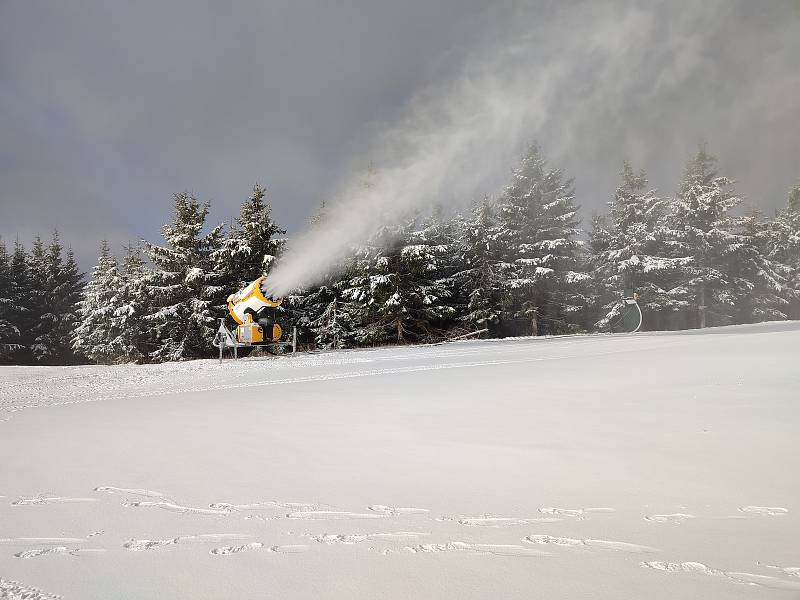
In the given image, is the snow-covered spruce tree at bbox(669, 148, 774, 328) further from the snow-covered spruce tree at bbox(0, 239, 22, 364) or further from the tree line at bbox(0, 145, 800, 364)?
the snow-covered spruce tree at bbox(0, 239, 22, 364)

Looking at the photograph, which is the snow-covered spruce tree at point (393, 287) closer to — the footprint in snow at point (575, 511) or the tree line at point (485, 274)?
the tree line at point (485, 274)

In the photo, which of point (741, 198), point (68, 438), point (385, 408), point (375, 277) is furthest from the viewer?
point (741, 198)

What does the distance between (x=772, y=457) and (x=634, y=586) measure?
256 cm

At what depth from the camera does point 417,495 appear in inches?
120

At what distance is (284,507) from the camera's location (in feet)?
9.27

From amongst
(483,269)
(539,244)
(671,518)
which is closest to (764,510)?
(671,518)

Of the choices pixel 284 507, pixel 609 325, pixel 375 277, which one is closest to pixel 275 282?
pixel 375 277

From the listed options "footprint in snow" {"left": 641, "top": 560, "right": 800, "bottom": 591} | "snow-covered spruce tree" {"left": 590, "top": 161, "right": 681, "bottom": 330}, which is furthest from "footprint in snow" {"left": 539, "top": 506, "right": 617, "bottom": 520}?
"snow-covered spruce tree" {"left": 590, "top": 161, "right": 681, "bottom": 330}

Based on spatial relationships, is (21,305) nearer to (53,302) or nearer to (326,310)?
(53,302)

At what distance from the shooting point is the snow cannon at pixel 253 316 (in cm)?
1702

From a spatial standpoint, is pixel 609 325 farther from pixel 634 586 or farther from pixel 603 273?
pixel 634 586

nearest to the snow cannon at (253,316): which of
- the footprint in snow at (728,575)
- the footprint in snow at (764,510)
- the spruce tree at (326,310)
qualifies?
the spruce tree at (326,310)

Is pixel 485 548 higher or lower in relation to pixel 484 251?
lower

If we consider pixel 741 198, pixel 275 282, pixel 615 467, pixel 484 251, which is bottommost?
pixel 615 467
